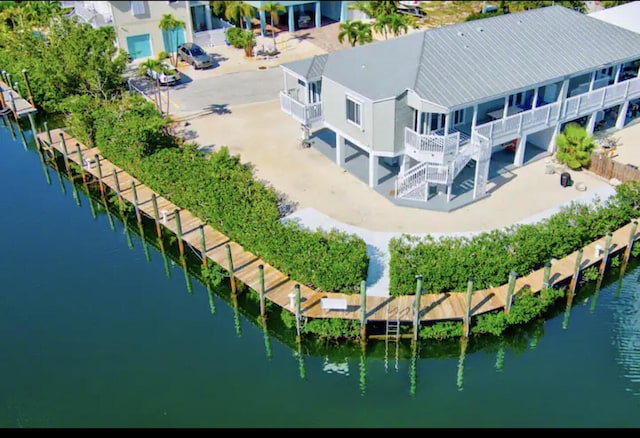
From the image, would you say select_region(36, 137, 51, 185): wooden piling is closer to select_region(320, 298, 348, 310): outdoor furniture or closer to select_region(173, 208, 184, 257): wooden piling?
select_region(173, 208, 184, 257): wooden piling

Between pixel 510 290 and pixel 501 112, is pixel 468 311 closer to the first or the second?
pixel 510 290

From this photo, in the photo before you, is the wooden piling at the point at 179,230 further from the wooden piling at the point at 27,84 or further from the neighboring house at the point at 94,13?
the neighboring house at the point at 94,13

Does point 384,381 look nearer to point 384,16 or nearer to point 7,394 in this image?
point 7,394

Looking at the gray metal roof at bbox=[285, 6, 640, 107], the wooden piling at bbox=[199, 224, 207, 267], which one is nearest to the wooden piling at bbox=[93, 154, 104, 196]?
the wooden piling at bbox=[199, 224, 207, 267]

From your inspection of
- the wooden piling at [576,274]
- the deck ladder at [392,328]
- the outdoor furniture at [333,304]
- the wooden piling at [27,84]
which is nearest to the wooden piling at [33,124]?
the wooden piling at [27,84]

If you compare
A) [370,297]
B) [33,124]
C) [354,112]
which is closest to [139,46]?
[33,124]

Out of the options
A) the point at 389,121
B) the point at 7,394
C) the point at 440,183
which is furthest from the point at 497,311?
the point at 7,394
